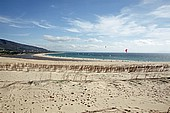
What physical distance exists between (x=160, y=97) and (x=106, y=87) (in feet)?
10.8

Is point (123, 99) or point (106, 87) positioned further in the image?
point (106, 87)

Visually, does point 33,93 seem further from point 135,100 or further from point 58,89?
point 135,100

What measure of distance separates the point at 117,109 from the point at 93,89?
9.87ft

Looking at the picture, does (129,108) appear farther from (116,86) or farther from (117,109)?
(116,86)

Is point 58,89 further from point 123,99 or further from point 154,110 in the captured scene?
point 154,110

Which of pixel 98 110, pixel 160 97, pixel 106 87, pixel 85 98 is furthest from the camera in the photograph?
pixel 106 87

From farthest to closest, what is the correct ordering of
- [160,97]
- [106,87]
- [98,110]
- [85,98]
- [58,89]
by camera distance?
[106,87]
[58,89]
[160,97]
[85,98]
[98,110]

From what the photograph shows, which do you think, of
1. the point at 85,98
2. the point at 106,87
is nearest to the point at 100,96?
the point at 85,98

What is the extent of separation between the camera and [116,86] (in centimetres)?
1123

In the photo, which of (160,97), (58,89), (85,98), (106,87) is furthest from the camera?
(106,87)

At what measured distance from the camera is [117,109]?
7.48 metres

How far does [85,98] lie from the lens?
28.7 ft

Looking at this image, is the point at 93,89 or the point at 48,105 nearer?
the point at 48,105

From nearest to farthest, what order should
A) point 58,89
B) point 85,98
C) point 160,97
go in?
point 85,98
point 160,97
point 58,89
